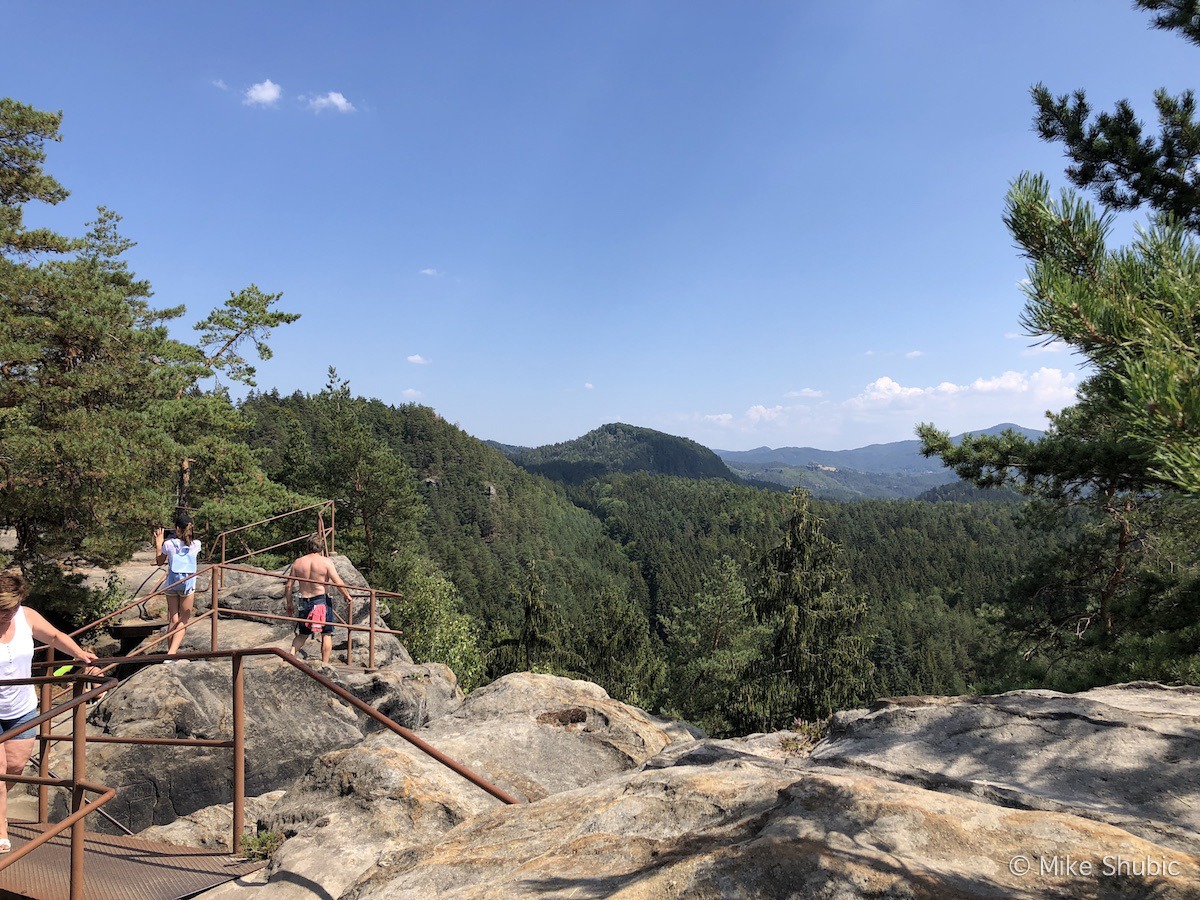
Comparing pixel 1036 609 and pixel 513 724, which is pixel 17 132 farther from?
pixel 1036 609

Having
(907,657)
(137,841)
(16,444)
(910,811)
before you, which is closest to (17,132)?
(16,444)

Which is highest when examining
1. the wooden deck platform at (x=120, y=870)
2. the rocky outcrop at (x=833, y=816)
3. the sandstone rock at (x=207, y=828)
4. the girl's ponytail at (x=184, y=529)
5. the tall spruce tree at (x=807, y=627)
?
the girl's ponytail at (x=184, y=529)

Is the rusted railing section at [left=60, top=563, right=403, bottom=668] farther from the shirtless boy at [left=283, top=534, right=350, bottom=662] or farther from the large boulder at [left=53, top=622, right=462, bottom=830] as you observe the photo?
the large boulder at [left=53, top=622, right=462, bottom=830]

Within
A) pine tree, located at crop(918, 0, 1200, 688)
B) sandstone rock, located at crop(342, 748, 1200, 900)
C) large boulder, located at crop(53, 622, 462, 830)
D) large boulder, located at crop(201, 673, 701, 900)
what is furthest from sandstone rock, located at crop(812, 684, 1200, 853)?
large boulder, located at crop(53, 622, 462, 830)

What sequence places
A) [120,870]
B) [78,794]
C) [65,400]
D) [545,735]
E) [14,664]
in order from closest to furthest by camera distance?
[78,794], [120,870], [14,664], [545,735], [65,400]

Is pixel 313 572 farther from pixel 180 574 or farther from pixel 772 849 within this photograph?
pixel 772 849

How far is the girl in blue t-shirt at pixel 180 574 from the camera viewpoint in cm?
773

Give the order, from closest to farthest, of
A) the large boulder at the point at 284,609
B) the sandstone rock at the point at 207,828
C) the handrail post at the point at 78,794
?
the handrail post at the point at 78,794
the sandstone rock at the point at 207,828
the large boulder at the point at 284,609

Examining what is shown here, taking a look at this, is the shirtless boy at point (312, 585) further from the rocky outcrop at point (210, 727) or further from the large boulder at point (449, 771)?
the large boulder at point (449, 771)

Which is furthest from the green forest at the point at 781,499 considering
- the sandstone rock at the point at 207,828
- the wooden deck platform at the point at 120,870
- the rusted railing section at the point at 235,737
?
the sandstone rock at the point at 207,828

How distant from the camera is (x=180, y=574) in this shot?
778 centimetres

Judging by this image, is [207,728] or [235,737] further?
[207,728]

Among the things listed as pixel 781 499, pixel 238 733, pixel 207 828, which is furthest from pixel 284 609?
pixel 781 499

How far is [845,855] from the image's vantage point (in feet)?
8.21
